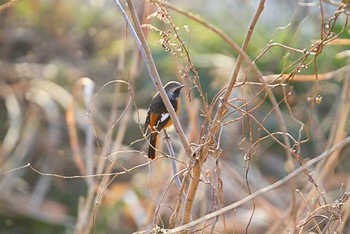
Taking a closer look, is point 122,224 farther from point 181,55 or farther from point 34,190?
point 181,55

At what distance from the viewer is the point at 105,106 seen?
525 centimetres

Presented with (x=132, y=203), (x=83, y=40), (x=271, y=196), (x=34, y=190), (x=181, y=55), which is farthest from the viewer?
(x=83, y=40)

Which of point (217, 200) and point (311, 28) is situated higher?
point (311, 28)

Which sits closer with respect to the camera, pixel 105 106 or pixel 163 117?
pixel 163 117

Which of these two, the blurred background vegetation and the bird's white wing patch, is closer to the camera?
the bird's white wing patch

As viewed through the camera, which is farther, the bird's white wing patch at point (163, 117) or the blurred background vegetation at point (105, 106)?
the blurred background vegetation at point (105, 106)

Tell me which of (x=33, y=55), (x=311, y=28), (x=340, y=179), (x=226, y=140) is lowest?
(x=340, y=179)

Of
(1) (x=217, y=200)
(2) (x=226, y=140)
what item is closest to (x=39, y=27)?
(2) (x=226, y=140)

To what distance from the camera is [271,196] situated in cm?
446

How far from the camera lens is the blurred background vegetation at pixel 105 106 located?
4441mm

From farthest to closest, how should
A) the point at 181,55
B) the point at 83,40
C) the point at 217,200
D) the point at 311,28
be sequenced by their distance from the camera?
the point at 83,40 → the point at 311,28 → the point at 217,200 → the point at 181,55

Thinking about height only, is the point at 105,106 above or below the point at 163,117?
above

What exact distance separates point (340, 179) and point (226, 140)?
78 cm

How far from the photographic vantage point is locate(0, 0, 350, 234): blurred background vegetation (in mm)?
4441
